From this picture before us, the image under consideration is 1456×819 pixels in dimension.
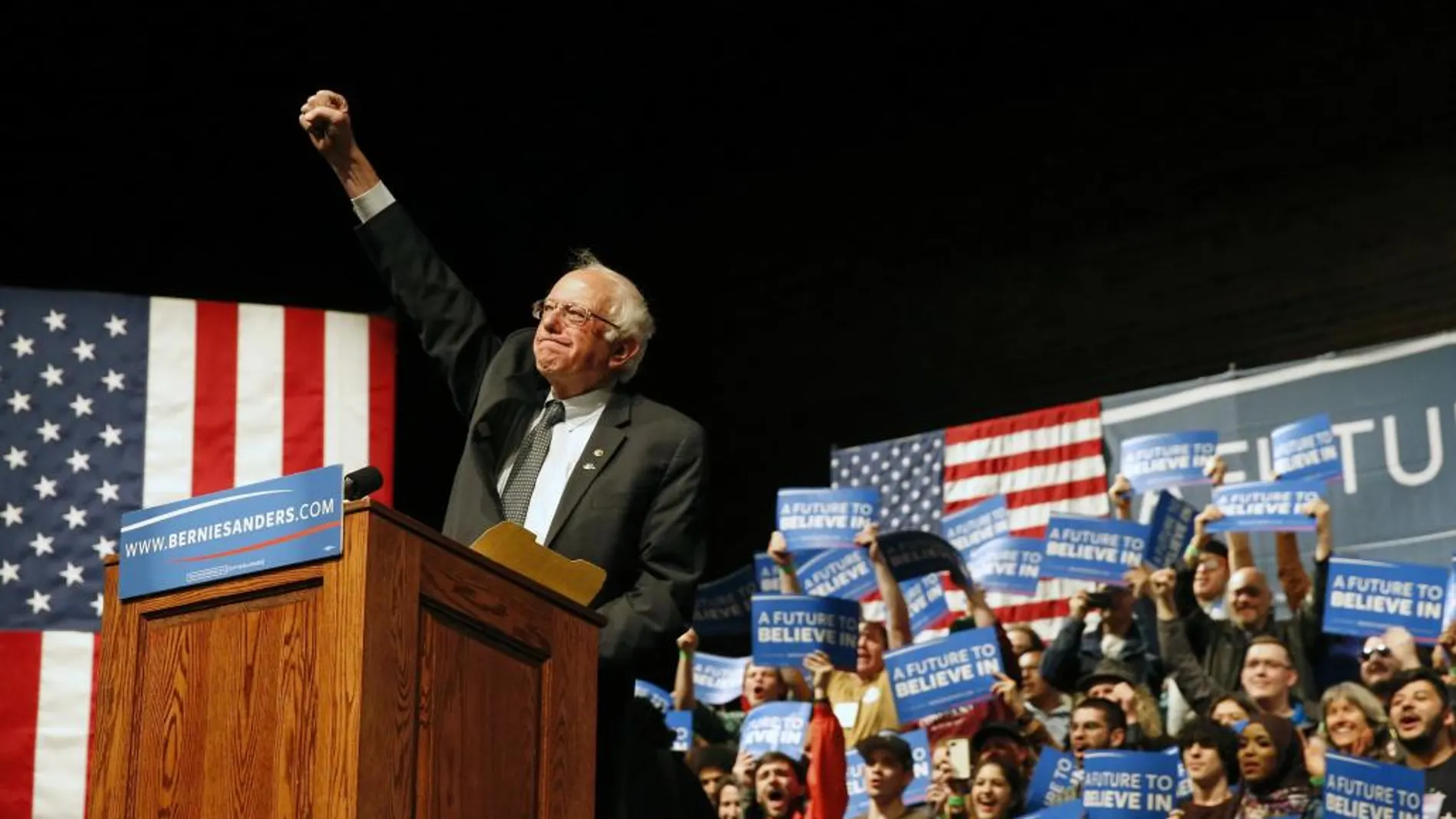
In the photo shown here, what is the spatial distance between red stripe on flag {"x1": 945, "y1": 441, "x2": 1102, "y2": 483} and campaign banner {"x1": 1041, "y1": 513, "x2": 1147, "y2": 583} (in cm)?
158

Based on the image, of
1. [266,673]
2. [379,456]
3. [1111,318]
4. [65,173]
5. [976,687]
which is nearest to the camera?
[266,673]

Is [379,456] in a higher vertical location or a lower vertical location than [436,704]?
higher

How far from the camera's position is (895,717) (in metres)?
6.08

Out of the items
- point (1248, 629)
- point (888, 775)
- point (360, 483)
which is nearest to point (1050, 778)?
point (888, 775)

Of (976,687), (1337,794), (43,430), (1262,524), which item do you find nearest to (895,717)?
(976,687)

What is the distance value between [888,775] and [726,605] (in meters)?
2.19

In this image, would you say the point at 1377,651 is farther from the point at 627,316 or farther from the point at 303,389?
the point at 627,316

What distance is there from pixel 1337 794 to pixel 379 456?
2.55 meters

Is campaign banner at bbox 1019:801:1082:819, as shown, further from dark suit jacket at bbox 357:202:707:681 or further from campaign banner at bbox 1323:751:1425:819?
dark suit jacket at bbox 357:202:707:681

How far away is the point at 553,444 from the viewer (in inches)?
100

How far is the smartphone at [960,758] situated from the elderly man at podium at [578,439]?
315 centimetres

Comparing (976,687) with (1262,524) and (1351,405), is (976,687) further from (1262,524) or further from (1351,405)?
(1351,405)

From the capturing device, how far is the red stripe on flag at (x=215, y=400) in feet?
15.6

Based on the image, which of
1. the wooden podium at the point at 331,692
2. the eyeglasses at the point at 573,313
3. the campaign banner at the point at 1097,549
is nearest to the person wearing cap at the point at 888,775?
the campaign banner at the point at 1097,549
